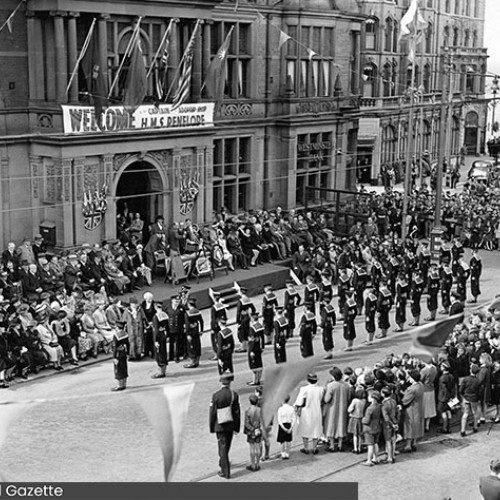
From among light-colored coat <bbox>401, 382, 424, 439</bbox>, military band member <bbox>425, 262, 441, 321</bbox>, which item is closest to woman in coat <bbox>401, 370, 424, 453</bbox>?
light-colored coat <bbox>401, 382, 424, 439</bbox>

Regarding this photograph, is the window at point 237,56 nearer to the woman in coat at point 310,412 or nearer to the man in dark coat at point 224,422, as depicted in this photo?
Result: the woman in coat at point 310,412

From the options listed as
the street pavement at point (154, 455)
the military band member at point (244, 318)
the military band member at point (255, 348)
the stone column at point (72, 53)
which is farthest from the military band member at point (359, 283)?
the stone column at point (72, 53)

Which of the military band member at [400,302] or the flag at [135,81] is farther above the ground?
the flag at [135,81]

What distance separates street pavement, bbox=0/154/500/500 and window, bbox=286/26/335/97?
19.1 m

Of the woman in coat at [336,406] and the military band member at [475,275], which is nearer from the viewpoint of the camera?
the woman in coat at [336,406]

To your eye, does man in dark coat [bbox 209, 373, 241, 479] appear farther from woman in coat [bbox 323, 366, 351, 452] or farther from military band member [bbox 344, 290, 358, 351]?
military band member [bbox 344, 290, 358, 351]

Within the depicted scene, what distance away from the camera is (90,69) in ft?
90.5

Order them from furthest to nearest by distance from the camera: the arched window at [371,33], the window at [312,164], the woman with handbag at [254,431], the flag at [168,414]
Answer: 1. the arched window at [371,33]
2. the window at [312,164]
3. the woman with handbag at [254,431]
4. the flag at [168,414]

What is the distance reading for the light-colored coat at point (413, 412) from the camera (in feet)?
57.0

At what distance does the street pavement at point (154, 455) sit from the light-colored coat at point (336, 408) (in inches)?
17.4

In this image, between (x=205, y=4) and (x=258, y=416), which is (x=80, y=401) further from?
(x=205, y=4)

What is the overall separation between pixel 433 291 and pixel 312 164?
13049mm

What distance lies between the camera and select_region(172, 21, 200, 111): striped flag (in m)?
30.4

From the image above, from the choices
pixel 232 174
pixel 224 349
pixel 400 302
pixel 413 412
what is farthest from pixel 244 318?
pixel 232 174
